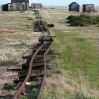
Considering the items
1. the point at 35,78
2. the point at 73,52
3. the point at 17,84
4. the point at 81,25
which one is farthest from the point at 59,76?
the point at 81,25

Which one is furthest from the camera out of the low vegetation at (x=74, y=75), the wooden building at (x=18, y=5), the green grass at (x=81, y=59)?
the wooden building at (x=18, y=5)

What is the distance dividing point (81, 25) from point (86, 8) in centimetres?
4076

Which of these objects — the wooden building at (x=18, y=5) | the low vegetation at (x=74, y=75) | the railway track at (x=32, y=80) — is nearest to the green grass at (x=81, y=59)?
the low vegetation at (x=74, y=75)

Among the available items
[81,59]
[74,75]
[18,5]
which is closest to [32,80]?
[74,75]

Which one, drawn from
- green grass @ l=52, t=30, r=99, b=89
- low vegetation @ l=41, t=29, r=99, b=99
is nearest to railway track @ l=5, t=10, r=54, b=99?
low vegetation @ l=41, t=29, r=99, b=99

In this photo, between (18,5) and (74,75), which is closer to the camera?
(74,75)

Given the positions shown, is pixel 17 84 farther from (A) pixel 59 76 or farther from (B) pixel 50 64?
(B) pixel 50 64

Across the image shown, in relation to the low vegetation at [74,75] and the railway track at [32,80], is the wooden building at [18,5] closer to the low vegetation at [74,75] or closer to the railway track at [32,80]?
the low vegetation at [74,75]

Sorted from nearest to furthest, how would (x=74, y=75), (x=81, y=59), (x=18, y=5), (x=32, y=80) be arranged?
(x=32, y=80) → (x=74, y=75) → (x=81, y=59) → (x=18, y=5)

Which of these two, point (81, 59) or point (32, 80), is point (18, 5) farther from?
point (32, 80)

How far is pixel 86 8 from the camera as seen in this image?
2867 inches

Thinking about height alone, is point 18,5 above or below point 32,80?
above

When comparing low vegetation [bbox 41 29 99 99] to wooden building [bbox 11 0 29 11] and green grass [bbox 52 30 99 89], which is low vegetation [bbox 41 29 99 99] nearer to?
green grass [bbox 52 30 99 89]

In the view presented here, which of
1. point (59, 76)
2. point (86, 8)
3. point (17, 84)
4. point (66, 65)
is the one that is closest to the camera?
Answer: point (17, 84)
